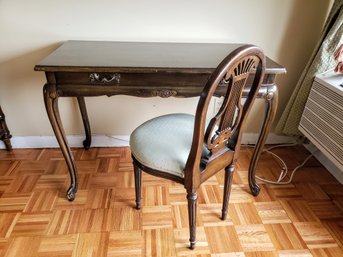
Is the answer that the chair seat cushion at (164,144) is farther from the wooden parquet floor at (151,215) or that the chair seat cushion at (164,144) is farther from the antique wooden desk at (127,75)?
the wooden parquet floor at (151,215)

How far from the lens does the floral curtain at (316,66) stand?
144 centimetres

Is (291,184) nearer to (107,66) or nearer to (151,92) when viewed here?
(151,92)

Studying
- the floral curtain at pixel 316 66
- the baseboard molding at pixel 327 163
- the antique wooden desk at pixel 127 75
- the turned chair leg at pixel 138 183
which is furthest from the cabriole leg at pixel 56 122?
the baseboard molding at pixel 327 163

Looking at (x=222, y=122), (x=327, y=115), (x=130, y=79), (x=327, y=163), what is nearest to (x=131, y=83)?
(x=130, y=79)

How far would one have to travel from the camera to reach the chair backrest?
0.80m

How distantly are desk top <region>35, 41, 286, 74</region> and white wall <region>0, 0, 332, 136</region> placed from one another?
106 mm

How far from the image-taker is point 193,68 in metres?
1.13

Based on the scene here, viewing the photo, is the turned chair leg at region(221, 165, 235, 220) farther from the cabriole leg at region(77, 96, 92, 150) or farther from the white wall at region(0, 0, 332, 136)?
the cabriole leg at region(77, 96, 92, 150)

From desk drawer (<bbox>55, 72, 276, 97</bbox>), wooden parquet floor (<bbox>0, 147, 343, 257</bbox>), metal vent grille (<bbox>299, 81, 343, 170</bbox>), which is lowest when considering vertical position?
wooden parquet floor (<bbox>0, 147, 343, 257</bbox>)

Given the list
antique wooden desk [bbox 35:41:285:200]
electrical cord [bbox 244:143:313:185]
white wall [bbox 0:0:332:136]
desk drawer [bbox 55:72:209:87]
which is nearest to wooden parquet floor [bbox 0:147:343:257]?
electrical cord [bbox 244:143:313:185]

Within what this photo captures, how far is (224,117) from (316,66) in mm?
911

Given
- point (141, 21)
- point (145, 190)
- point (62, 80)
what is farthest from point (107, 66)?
point (145, 190)

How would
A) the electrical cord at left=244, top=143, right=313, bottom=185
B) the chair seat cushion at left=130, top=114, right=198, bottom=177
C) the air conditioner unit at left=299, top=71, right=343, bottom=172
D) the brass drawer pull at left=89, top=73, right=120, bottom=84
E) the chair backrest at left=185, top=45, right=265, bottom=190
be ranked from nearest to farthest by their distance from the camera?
the chair backrest at left=185, top=45, right=265, bottom=190, the chair seat cushion at left=130, top=114, right=198, bottom=177, the brass drawer pull at left=89, top=73, right=120, bottom=84, the air conditioner unit at left=299, top=71, right=343, bottom=172, the electrical cord at left=244, top=143, right=313, bottom=185

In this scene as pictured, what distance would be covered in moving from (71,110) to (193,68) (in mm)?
987
